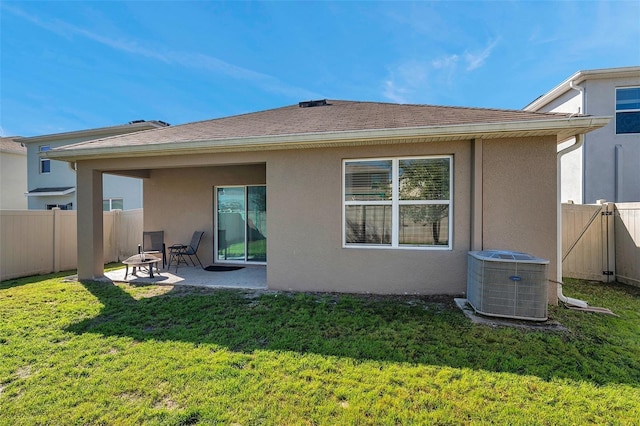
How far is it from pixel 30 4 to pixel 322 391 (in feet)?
45.4

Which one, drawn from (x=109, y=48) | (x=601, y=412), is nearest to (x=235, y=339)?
(x=601, y=412)

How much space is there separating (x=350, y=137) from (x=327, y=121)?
1673 millimetres

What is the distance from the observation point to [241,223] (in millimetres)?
8336

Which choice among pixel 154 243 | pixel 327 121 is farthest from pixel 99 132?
pixel 327 121

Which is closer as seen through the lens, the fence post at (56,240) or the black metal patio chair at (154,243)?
the fence post at (56,240)

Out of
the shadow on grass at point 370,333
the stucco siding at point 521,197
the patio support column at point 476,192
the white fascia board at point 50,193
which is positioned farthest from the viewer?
the white fascia board at point 50,193

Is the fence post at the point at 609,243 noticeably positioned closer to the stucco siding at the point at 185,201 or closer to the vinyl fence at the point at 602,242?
the vinyl fence at the point at 602,242

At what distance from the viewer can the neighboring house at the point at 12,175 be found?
18312 millimetres

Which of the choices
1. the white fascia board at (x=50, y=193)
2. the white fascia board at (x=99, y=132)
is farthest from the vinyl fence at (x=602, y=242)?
the white fascia board at (x=50, y=193)

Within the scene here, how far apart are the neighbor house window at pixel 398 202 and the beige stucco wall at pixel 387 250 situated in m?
0.16

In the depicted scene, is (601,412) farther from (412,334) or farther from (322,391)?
(322,391)

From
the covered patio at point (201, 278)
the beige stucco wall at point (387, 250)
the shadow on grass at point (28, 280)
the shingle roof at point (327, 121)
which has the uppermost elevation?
the shingle roof at point (327, 121)

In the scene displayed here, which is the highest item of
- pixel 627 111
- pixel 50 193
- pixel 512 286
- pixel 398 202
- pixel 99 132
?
pixel 99 132

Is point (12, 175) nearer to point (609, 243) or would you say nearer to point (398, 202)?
point (398, 202)
